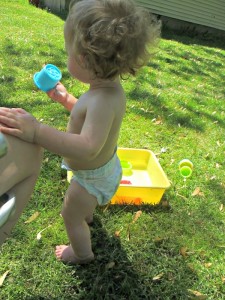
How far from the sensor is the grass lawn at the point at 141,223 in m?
2.03

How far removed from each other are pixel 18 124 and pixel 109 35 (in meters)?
0.53

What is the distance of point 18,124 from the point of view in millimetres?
1256

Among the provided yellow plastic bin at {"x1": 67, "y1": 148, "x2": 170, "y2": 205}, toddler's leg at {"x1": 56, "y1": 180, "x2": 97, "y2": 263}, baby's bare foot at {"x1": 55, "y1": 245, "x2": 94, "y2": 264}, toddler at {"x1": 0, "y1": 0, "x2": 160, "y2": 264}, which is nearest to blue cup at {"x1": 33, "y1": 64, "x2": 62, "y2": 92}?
toddler at {"x1": 0, "y1": 0, "x2": 160, "y2": 264}

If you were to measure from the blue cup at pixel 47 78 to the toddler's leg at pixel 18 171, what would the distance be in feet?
2.78

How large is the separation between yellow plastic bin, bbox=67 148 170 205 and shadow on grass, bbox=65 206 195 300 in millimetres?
360

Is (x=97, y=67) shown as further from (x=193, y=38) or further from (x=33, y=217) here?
→ (x=193, y=38)

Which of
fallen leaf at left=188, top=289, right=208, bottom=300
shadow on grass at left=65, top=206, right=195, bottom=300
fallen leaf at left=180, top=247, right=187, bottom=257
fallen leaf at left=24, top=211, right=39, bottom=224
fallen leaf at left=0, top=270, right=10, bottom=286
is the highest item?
fallen leaf at left=180, top=247, right=187, bottom=257

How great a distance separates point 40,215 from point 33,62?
3.01 metres

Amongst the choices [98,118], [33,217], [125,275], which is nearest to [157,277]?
[125,275]

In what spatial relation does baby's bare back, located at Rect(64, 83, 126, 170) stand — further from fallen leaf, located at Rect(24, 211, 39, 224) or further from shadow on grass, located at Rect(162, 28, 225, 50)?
shadow on grass, located at Rect(162, 28, 225, 50)

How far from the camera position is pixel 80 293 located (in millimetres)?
1947

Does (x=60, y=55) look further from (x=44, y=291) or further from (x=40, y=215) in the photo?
(x=44, y=291)

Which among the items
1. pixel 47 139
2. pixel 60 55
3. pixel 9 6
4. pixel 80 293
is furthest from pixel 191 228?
pixel 9 6

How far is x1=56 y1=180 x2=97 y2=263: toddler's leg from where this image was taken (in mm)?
1855
